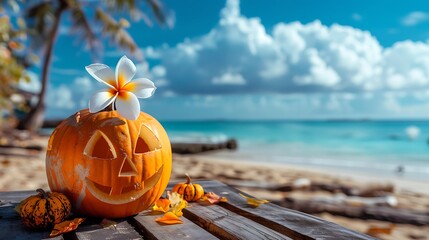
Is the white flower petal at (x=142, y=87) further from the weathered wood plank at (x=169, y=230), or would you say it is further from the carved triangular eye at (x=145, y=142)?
the weathered wood plank at (x=169, y=230)

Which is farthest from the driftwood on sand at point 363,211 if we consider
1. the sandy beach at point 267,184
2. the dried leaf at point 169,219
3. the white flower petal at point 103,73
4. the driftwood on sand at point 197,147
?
the driftwood on sand at point 197,147

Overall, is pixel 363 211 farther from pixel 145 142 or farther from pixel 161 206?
pixel 145 142

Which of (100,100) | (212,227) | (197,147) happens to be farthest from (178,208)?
(197,147)

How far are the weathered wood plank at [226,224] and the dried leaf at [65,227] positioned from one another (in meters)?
0.43

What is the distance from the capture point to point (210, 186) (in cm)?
208

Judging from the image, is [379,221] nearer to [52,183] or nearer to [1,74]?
[52,183]

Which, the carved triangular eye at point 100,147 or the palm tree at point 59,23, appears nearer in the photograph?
the carved triangular eye at point 100,147

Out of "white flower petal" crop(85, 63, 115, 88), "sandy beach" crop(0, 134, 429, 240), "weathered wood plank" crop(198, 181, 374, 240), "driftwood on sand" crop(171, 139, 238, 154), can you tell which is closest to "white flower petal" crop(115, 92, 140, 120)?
"white flower petal" crop(85, 63, 115, 88)

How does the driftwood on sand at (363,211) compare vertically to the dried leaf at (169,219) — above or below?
below

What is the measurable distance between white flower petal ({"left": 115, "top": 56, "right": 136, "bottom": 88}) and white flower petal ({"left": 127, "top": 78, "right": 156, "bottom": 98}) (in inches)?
1.1

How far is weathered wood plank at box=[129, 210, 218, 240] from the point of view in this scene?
123 centimetres

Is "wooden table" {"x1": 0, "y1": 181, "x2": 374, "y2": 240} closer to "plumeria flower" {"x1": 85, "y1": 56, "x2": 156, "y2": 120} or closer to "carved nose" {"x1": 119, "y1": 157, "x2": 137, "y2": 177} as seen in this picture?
"carved nose" {"x1": 119, "y1": 157, "x2": 137, "y2": 177}

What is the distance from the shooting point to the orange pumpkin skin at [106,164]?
1.41 metres

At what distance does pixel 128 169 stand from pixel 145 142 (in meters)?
0.13
